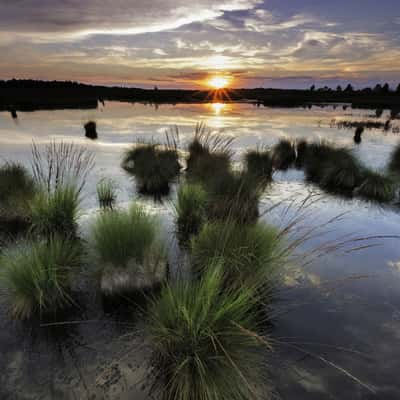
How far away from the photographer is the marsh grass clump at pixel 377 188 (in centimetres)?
1096

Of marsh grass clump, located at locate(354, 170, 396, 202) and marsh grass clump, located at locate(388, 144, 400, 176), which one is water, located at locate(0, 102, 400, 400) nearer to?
marsh grass clump, located at locate(354, 170, 396, 202)

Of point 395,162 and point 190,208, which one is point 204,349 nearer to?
point 190,208

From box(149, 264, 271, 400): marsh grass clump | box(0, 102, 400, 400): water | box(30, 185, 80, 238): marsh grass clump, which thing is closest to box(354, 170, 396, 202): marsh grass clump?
box(0, 102, 400, 400): water

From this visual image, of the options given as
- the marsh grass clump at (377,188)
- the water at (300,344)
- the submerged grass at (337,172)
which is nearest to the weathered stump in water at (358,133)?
the submerged grass at (337,172)

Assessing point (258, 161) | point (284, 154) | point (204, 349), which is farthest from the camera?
point (284, 154)

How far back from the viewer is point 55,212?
6309 mm

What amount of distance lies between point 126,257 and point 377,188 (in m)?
10.0

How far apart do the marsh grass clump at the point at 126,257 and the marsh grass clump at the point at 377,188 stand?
9.06 metres

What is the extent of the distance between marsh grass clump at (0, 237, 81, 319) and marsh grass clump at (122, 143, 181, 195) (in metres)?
6.73

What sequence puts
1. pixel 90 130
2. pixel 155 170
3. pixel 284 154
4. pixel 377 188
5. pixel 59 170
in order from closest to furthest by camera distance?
pixel 59 170
pixel 377 188
pixel 155 170
pixel 284 154
pixel 90 130

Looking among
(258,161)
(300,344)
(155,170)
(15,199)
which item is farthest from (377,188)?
(15,199)

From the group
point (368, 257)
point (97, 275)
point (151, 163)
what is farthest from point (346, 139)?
point (97, 275)

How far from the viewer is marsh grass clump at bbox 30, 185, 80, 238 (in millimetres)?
6242

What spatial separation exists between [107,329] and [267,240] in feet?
9.05
